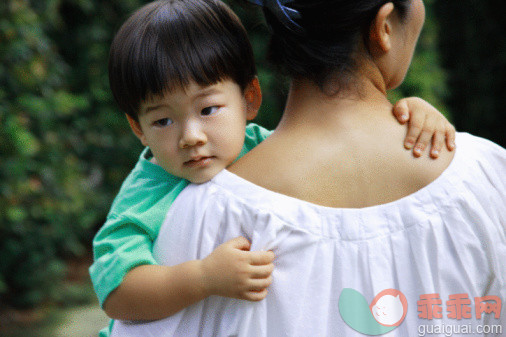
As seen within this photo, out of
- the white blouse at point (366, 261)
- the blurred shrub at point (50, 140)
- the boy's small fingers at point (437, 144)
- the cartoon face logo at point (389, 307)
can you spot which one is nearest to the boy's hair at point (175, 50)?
the white blouse at point (366, 261)

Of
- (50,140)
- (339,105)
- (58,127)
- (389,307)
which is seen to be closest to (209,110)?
(339,105)

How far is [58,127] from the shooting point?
443cm

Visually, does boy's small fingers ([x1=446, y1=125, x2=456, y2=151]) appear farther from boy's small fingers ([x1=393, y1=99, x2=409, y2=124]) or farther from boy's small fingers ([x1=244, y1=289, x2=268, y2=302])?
boy's small fingers ([x1=244, y1=289, x2=268, y2=302])

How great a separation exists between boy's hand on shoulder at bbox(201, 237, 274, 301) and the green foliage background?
2.20 metres

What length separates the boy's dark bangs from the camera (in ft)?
4.90

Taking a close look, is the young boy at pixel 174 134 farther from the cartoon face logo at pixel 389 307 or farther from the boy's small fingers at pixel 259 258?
the cartoon face logo at pixel 389 307

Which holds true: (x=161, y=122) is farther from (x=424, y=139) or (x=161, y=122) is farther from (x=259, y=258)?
(x=424, y=139)

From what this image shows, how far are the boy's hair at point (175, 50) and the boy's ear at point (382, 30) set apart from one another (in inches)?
14.0

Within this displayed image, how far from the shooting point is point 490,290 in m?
1.42

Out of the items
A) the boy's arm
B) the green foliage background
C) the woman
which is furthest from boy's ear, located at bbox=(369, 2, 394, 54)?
the green foliage background

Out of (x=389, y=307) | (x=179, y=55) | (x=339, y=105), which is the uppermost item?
(x=179, y=55)

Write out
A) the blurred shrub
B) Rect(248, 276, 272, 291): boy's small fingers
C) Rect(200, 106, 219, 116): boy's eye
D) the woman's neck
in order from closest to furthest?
1. Rect(248, 276, 272, 291): boy's small fingers
2. the woman's neck
3. Rect(200, 106, 219, 116): boy's eye
4. the blurred shrub

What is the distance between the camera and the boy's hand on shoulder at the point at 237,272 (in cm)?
135

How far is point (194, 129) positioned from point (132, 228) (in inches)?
11.4
